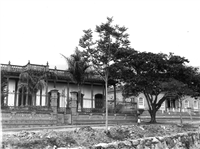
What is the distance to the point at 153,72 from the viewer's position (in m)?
19.5

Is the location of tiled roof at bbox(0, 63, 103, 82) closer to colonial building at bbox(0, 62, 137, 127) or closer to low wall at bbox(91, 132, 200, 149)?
colonial building at bbox(0, 62, 137, 127)

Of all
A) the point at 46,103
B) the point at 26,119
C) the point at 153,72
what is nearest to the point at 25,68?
the point at 46,103

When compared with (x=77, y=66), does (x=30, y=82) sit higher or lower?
lower

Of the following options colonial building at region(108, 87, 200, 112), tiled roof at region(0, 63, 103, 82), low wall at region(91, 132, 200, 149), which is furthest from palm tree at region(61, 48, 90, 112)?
colonial building at region(108, 87, 200, 112)

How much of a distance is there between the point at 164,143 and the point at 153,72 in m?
Answer: 10.3

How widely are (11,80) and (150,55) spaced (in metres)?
12.9

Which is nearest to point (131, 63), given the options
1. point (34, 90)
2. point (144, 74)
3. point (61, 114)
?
point (144, 74)

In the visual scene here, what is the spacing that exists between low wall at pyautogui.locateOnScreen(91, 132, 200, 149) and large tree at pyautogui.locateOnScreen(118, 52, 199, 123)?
686cm

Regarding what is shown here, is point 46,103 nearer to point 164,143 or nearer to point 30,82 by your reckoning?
point 30,82

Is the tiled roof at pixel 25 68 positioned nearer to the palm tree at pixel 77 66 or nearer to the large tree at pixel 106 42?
the palm tree at pixel 77 66

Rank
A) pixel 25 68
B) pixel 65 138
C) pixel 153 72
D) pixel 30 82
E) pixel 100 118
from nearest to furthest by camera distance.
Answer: pixel 65 138, pixel 153 72, pixel 30 82, pixel 100 118, pixel 25 68

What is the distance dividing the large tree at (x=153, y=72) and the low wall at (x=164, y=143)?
6.86 meters

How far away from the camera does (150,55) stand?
19.5 metres

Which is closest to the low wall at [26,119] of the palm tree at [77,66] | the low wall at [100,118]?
the low wall at [100,118]
